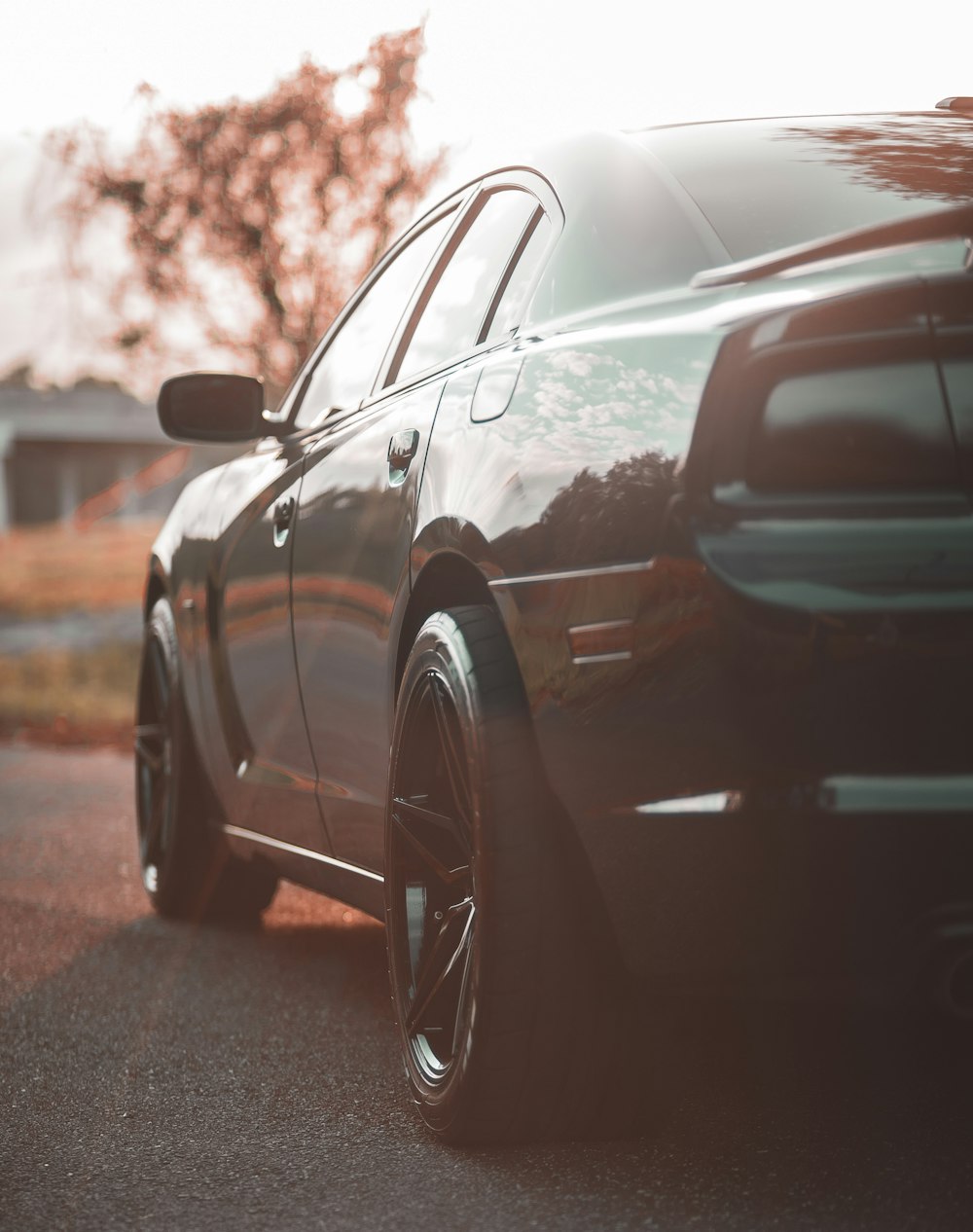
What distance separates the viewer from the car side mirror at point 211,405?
4680 millimetres

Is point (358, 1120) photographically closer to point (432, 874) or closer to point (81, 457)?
point (432, 874)

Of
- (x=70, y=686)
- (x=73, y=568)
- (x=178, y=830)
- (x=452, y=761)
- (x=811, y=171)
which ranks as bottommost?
(x=73, y=568)

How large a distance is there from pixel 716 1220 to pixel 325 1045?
4.44ft

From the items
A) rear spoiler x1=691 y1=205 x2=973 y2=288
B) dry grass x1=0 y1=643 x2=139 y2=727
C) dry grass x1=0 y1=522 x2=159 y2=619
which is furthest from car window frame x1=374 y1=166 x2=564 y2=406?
dry grass x1=0 y1=522 x2=159 y2=619

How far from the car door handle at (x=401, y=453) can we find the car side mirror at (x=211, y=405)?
1353 millimetres

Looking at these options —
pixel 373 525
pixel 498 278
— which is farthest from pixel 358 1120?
pixel 498 278

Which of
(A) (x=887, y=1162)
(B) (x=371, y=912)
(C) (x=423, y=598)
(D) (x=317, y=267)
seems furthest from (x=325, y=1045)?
(D) (x=317, y=267)

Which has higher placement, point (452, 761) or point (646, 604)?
point (646, 604)

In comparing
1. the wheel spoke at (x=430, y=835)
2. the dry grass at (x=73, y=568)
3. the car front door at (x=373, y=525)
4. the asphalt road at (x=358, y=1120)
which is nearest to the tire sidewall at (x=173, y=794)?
the asphalt road at (x=358, y=1120)

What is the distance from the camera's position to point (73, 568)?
105ft

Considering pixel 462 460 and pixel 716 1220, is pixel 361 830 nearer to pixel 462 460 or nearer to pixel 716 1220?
pixel 462 460

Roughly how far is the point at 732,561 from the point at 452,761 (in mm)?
911

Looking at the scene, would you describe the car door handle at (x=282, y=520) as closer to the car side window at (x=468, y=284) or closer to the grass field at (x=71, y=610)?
the car side window at (x=468, y=284)

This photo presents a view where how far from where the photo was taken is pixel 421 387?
134 inches
